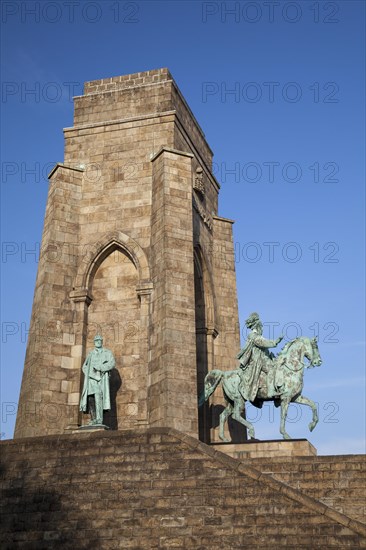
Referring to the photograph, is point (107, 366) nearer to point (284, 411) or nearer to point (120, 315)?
point (120, 315)

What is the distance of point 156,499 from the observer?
15.4m

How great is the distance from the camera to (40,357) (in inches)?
901

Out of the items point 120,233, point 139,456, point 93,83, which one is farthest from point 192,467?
point 93,83

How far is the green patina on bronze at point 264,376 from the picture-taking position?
21.0m

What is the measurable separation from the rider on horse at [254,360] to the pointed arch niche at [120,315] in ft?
9.56

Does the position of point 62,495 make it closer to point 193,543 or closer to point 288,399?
point 193,543

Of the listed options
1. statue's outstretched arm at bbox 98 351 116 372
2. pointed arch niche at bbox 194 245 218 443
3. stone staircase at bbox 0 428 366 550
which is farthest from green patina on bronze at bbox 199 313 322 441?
stone staircase at bbox 0 428 366 550

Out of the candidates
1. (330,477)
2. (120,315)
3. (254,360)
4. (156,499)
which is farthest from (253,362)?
(156,499)

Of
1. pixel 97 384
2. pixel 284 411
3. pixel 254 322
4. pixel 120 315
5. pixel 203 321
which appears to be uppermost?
pixel 203 321

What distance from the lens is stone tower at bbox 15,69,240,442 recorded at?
72.6 feet

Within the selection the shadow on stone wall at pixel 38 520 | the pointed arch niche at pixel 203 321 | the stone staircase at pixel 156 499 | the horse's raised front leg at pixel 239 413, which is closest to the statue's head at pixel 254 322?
the horse's raised front leg at pixel 239 413

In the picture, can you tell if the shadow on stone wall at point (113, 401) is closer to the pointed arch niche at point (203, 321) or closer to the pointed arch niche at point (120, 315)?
the pointed arch niche at point (120, 315)

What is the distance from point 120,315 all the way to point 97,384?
3660 mm

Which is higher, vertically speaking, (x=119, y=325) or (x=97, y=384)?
(x=119, y=325)
